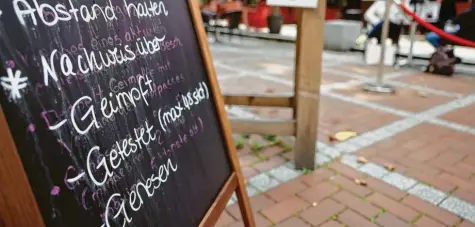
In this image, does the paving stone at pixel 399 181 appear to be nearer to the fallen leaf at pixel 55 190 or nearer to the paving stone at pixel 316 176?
the paving stone at pixel 316 176

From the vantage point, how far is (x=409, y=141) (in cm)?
312

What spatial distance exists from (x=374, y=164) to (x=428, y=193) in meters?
0.46

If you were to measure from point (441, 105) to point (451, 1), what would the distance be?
383 centimetres

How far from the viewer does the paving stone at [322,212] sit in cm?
206

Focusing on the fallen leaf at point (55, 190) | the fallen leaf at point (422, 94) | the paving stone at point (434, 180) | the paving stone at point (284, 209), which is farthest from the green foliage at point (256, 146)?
the fallen leaf at point (422, 94)

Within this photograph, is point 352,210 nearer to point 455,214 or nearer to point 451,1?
point 455,214

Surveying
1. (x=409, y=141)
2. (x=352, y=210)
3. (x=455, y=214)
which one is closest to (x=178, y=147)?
(x=352, y=210)

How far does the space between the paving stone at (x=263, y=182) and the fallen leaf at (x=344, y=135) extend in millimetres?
969

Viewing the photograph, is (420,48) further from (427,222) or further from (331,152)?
(427,222)

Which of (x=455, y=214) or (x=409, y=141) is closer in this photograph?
(x=455, y=214)

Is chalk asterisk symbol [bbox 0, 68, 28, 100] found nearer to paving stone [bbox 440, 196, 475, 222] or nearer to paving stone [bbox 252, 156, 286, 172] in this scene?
paving stone [bbox 252, 156, 286, 172]

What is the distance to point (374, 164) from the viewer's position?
8.87ft

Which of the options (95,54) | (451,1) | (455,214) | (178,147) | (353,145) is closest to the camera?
(95,54)

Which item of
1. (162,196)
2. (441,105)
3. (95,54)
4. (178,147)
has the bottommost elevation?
(441,105)
